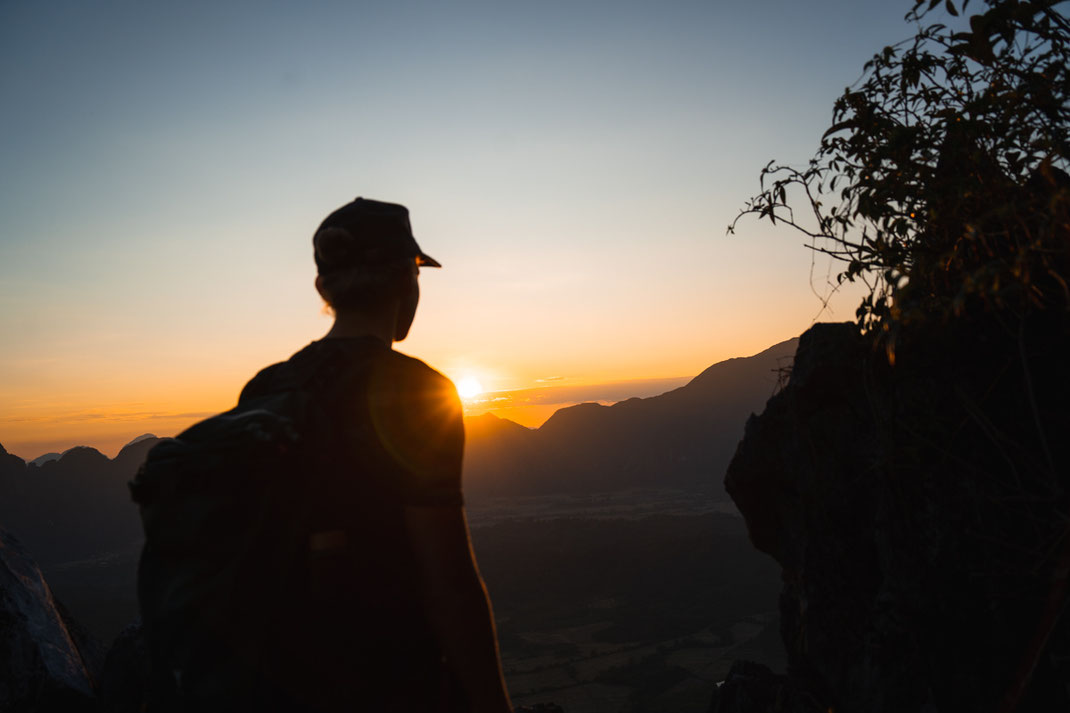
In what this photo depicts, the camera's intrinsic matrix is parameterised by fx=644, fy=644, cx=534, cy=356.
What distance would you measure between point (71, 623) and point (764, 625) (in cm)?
2201

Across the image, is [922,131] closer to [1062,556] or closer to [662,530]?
[1062,556]

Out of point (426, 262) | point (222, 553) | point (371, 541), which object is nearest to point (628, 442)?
point (426, 262)

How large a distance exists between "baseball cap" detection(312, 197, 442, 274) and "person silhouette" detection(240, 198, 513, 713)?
38cm

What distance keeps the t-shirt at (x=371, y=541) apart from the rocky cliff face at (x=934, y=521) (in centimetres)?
273

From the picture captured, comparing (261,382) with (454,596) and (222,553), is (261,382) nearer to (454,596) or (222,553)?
(222,553)

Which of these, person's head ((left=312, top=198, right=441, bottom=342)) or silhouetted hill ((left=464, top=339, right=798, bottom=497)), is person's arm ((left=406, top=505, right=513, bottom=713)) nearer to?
person's head ((left=312, top=198, right=441, bottom=342))

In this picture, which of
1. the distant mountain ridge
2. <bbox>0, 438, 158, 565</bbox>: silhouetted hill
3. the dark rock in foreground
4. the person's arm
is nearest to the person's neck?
the person's arm

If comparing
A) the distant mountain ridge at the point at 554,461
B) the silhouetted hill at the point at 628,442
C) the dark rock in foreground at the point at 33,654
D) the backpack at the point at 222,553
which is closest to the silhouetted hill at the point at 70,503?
the distant mountain ridge at the point at 554,461

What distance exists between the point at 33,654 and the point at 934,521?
22.5ft

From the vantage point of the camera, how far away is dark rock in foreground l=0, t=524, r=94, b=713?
509 centimetres

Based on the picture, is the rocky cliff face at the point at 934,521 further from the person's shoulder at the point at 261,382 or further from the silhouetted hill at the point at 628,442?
the silhouetted hill at the point at 628,442

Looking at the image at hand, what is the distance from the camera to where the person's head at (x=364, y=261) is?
199cm

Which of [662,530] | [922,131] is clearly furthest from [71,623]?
[662,530]

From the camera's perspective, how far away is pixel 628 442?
233 ft
